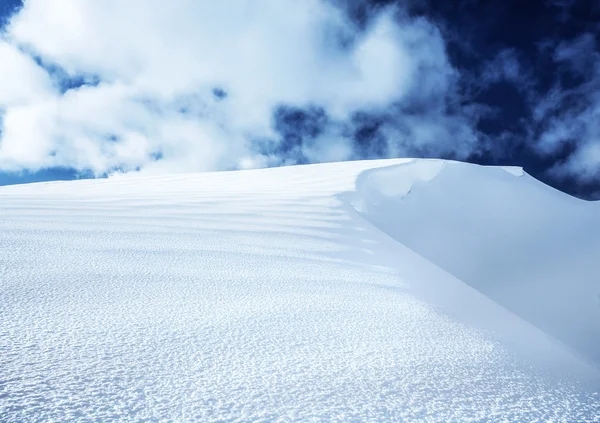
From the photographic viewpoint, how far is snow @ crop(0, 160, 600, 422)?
65cm

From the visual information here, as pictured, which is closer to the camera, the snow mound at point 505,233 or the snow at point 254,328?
the snow at point 254,328

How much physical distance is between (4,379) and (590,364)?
1.43m

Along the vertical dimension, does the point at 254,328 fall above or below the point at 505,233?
above

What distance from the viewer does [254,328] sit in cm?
95

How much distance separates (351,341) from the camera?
3.14 feet

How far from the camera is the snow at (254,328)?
0.65 meters

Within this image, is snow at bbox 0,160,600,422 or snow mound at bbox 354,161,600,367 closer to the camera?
snow at bbox 0,160,600,422

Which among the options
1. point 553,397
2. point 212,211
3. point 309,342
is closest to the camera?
point 553,397

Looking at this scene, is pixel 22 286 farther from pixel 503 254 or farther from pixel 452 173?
pixel 452 173

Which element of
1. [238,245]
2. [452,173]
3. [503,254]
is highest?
[452,173]

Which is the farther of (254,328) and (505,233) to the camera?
(505,233)

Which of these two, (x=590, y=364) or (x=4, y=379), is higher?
(x=4, y=379)

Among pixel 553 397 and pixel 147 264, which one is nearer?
pixel 553 397

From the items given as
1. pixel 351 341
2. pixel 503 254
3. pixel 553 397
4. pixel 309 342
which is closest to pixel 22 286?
pixel 309 342
